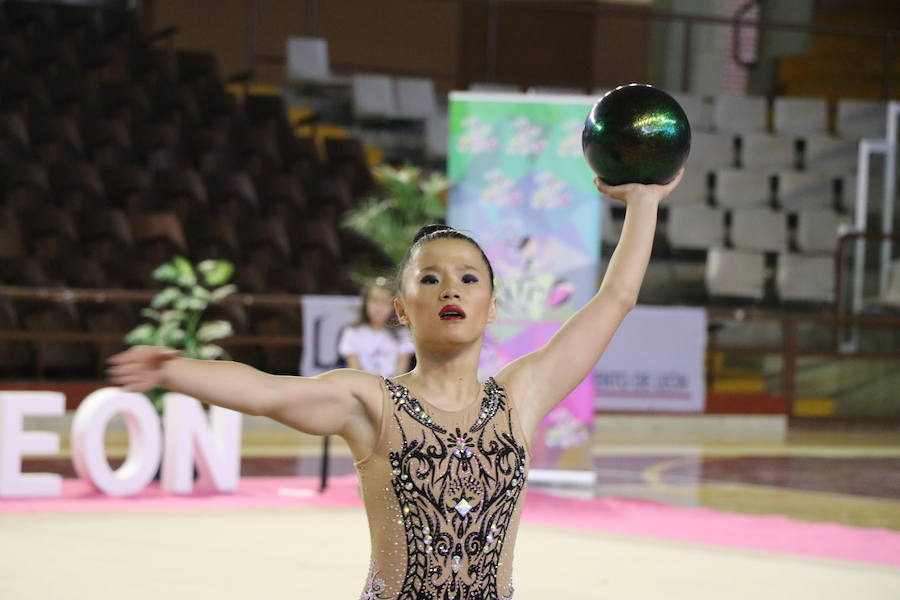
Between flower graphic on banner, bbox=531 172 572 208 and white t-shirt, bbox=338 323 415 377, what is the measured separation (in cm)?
123

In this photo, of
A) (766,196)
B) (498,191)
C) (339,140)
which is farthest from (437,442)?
(766,196)

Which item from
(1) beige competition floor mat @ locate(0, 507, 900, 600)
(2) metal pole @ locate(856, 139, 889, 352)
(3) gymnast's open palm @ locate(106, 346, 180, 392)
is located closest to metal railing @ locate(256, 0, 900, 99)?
(2) metal pole @ locate(856, 139, 889, 352)

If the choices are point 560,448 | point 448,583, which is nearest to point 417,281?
point 448,583

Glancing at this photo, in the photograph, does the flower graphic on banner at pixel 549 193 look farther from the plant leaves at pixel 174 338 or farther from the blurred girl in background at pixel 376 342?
the plant leaves at pixel 174 338

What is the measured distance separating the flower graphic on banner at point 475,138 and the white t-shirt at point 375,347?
4.06 ft

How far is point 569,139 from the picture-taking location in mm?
8703

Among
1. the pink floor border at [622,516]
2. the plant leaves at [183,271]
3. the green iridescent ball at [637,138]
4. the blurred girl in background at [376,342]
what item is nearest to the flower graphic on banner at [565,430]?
the pink floor border at [622,516]

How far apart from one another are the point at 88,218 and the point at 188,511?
15.2 ft

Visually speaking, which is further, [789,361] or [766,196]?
[766,196]

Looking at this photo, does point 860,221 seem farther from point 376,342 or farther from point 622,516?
point 376,342

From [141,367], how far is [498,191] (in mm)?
6684

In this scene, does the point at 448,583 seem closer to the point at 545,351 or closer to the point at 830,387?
the point at 545,351

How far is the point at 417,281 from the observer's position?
2463mm

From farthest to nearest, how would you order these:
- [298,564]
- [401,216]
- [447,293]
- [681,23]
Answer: [681,23], [401,216], [298,564], [447,293]
